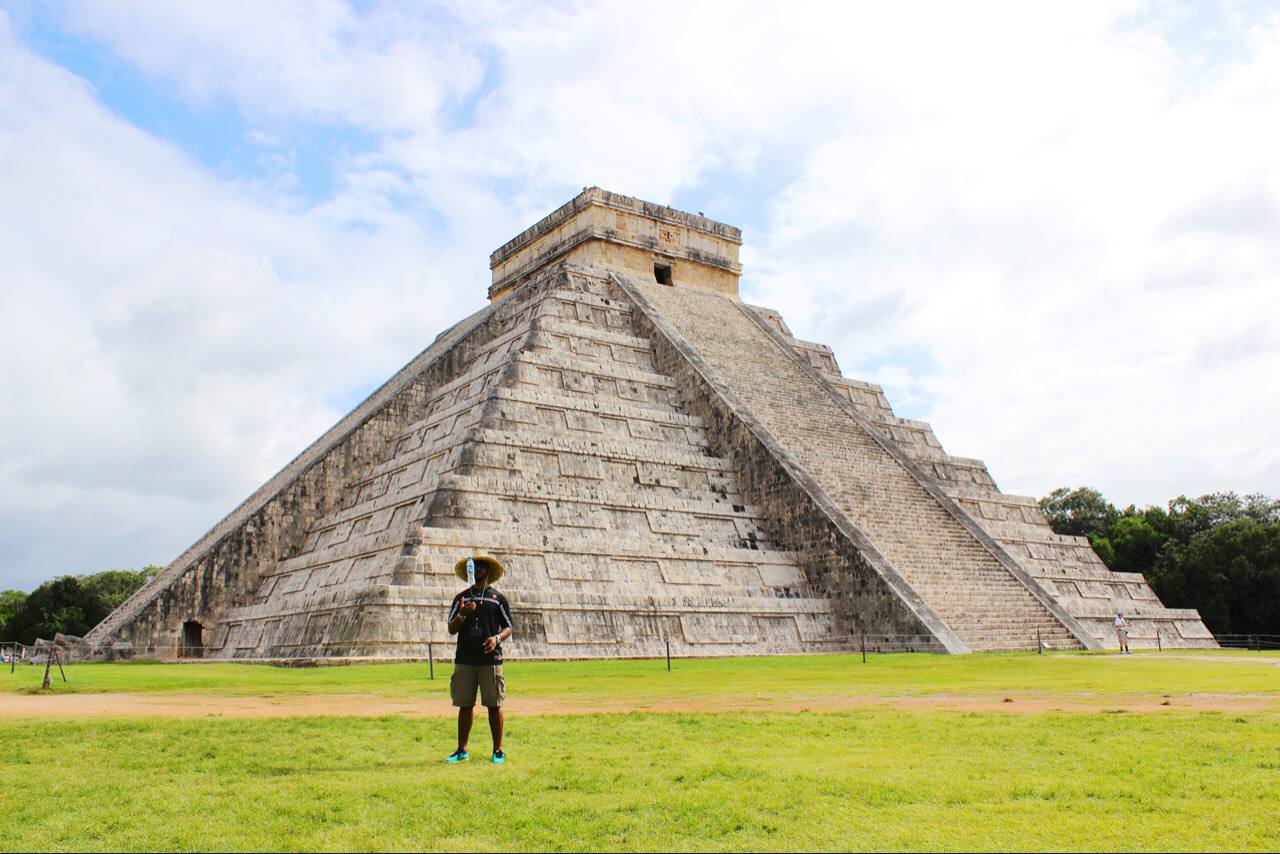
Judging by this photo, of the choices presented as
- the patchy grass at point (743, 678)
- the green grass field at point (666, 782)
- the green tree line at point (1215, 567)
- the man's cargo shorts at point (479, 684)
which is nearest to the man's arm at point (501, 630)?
the man's cargo shorts at point (479, 684)

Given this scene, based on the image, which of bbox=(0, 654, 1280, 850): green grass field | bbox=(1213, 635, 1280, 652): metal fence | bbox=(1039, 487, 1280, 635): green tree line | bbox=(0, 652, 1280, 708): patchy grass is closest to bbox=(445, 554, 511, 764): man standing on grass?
bbox=(0, 654, 1280, 850): green grass field

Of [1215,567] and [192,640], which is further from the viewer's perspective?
[1215,567]

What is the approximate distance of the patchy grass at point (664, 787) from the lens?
486 cm

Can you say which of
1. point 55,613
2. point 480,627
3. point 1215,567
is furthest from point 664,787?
point 55,613

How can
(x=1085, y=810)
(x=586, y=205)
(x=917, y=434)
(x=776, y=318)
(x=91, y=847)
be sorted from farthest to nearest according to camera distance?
(x=776, y=318), (x=586, y=205), (x=917, y=434), (x=1085, y=810), (x=91, y=847)

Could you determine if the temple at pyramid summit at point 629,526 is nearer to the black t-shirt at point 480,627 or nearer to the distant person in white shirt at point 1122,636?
the distant person in white shirt at point 1122,636

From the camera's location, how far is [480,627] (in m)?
6.91

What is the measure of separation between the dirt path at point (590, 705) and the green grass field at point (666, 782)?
1.00ft

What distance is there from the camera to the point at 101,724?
8.42 m

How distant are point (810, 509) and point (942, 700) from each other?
10.7 meters

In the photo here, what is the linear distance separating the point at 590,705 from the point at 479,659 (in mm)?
3511

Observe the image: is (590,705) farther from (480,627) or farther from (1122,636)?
(1122,636)

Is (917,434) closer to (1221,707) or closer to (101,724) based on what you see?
(1221,707)

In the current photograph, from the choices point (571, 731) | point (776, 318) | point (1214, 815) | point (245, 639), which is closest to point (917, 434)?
point (776, 318)
